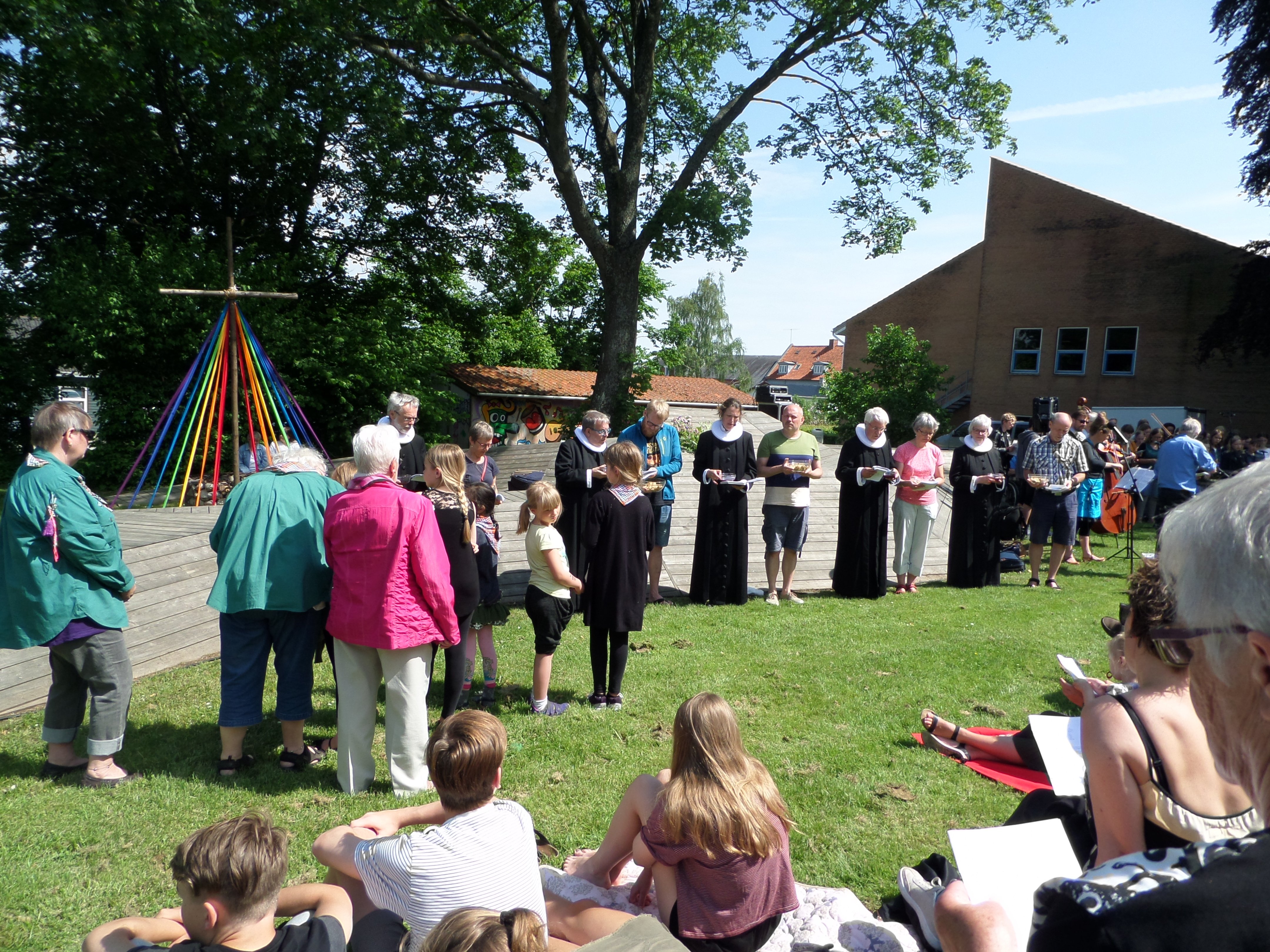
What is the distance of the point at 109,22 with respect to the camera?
14.2 metres

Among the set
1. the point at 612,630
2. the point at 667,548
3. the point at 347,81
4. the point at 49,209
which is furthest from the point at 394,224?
the point at 612,630

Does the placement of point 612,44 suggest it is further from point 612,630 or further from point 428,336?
point 612,630

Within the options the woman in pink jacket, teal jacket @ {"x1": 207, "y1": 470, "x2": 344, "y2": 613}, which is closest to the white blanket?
the woman in pink jacket

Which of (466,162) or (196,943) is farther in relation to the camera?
(466,162)

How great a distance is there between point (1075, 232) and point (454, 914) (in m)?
34.7

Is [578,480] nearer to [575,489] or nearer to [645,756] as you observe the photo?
[575,489]

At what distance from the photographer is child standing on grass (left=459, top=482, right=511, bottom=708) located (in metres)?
5.82

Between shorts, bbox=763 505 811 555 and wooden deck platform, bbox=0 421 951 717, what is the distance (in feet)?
3.31

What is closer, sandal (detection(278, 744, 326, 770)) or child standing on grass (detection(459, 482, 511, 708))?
sandal (detection(278, 744, 326, 770))

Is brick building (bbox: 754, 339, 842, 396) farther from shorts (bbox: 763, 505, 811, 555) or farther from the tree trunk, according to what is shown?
shorts (bbox: 763, 505, 811, 555)

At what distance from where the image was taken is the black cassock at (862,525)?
947cm

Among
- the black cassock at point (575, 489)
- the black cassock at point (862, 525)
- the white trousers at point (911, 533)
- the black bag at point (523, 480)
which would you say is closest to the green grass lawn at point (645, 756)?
the black cassock at point (575, 489)

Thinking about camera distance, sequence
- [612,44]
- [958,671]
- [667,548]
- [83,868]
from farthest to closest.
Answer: [612,44], [667,548], [958,671], [83,868]

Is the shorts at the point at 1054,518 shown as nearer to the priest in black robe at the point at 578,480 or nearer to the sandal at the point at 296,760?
the priest in black robe at the point at 578,480
